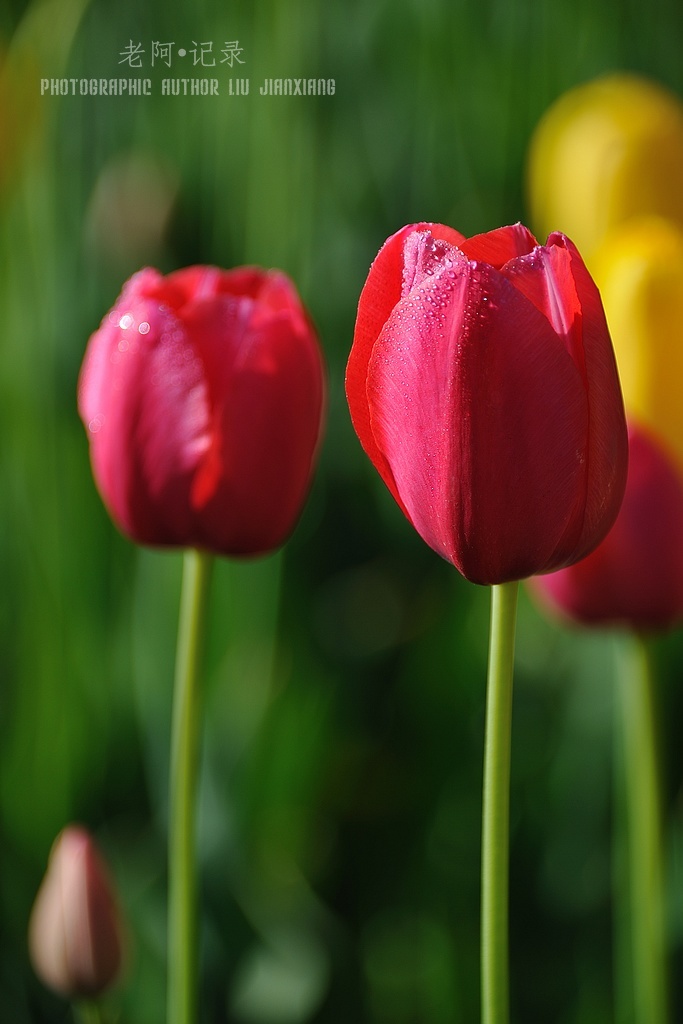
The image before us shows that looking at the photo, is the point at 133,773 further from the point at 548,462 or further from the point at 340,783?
the point at 548,462

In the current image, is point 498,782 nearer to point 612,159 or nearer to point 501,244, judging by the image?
point 501,244

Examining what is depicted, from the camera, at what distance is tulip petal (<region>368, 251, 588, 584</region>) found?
22 cm

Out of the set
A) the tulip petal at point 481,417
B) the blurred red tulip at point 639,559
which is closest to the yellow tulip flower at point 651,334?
the blurred red tulip at point 639,559

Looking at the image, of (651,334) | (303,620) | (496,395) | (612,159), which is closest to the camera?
(496,395)

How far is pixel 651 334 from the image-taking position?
13.0 inches

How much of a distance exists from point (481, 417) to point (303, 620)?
351 mm

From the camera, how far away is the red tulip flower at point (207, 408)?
0.30 meters

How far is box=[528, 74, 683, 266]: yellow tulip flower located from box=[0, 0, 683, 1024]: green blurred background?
0.10 m

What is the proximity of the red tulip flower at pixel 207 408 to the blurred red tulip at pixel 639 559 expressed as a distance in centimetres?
9

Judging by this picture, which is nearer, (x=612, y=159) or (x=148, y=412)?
(x=148, y=412)

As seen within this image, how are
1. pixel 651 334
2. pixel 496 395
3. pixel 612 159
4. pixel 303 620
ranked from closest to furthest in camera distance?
pixel 496 395, pixel 651 334, pixel 612 159, pixel 303 620

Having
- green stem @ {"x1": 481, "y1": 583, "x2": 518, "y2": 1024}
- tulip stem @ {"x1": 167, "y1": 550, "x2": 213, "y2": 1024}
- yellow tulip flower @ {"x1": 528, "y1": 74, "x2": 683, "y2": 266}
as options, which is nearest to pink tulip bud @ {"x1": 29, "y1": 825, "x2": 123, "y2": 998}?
tulip stem @ {"x1": 167, "y1": 550, "x2": 213, "y2": 1024}

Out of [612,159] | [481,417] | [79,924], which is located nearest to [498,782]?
[481,417]

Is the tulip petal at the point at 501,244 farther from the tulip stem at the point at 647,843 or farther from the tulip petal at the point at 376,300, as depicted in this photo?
the tulip stem at the point at 647,843
